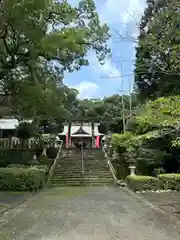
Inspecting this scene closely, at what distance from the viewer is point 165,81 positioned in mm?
23656

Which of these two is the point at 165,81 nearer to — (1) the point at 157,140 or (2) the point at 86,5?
(1) the point at 157,140

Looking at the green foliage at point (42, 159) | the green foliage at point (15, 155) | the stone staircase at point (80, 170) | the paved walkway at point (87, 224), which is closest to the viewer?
the paved walkway at point (87, 224)

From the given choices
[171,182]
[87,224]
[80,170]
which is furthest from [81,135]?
[87,224]

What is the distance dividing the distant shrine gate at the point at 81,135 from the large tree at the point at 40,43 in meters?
17.0

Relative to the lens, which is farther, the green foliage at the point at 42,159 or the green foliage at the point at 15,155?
the green foliage at the point at 15,155

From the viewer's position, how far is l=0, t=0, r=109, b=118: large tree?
10.1 metres

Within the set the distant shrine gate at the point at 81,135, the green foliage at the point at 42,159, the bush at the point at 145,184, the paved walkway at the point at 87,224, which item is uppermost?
the distant shrine gate at the point at 81,135

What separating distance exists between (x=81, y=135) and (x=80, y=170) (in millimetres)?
15721

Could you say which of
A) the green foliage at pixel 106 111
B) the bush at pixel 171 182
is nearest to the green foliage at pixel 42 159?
the bush at pixel 171 182

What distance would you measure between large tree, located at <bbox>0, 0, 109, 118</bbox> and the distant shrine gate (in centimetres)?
1703

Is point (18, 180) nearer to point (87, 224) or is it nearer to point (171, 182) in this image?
point (171, 182)

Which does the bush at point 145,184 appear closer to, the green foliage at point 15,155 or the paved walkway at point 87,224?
the paved walkway at point 87,224

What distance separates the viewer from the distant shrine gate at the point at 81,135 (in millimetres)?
37688

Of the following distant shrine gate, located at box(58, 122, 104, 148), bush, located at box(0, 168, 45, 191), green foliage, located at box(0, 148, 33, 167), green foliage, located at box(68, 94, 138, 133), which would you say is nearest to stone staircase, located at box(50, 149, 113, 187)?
green foliage, located at box(0, 148, 33, 167)
